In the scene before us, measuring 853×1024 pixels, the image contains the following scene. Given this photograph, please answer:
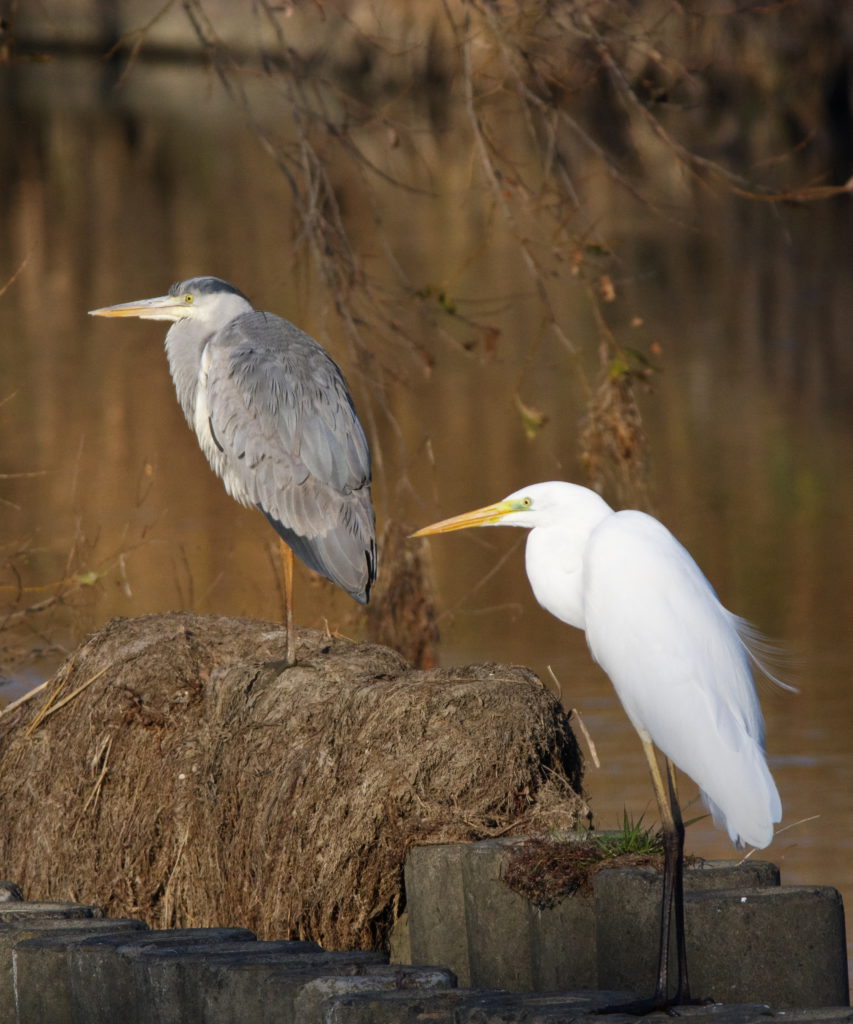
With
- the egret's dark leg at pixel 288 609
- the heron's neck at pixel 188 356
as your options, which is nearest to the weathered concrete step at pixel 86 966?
the egret's dark leg at pixel 288 609

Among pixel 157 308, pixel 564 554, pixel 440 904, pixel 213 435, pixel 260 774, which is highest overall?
pixel 157 308

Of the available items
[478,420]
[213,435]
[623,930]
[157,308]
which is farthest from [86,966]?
[478,420]

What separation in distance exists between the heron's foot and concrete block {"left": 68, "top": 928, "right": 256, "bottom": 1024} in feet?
2.55

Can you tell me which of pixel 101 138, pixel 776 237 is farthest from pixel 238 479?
pixel 101 138

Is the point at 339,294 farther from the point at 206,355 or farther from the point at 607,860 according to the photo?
the point at 607,860

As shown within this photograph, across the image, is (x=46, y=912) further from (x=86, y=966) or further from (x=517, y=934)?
(x=517, y=934)

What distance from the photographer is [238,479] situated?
5.81 meters

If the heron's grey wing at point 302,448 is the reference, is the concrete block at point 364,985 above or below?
below

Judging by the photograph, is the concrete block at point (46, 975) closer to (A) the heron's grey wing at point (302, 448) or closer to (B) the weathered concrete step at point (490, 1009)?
(B) the weathered concrete step at point (490, 1009)

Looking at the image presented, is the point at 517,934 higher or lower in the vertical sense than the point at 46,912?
lower

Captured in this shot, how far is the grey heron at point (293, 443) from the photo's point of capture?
5.50 metres

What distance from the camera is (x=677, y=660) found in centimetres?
360

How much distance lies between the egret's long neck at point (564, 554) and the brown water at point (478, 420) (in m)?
1.88

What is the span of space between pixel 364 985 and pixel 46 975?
775mm
